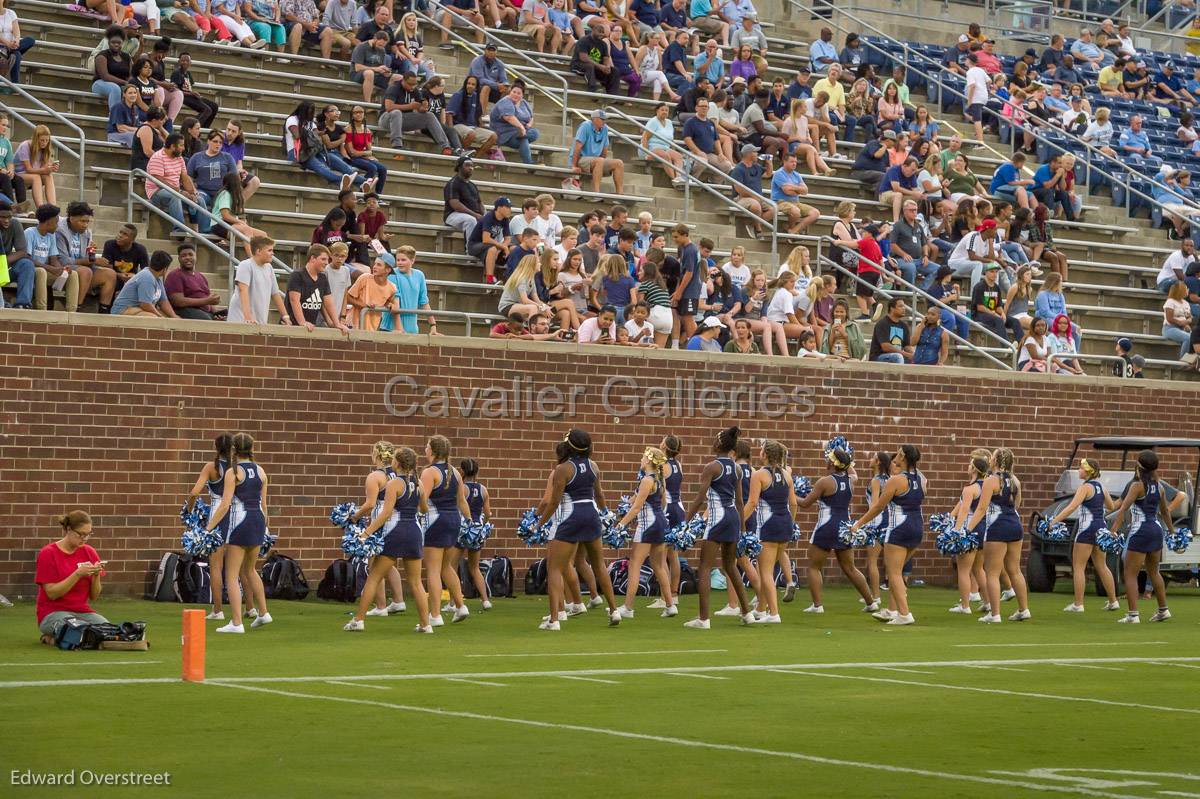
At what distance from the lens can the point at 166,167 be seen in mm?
22219

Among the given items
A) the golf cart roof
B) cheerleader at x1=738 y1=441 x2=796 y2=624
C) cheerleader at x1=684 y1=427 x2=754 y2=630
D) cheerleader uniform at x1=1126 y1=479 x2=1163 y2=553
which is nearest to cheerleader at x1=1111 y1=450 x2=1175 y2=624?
cheerleader uniform at x1=1126 y1=479 x2=1163 y2=553

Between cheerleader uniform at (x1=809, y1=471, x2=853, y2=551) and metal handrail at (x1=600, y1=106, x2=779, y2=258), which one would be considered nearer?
cheerleader uniform at (x1=809, y1=471, x2=853, y2=551)

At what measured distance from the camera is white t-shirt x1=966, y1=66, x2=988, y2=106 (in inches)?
1375

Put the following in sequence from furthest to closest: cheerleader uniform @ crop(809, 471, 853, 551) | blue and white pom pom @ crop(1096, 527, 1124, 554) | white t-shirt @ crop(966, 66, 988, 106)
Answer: white t-shirt @ crop(966, 66, 988, 106), blue and white pom pom @ crop(1096, 527, 1124, 554), cheerleader uniform @ crop(809, 471, 853, 551)

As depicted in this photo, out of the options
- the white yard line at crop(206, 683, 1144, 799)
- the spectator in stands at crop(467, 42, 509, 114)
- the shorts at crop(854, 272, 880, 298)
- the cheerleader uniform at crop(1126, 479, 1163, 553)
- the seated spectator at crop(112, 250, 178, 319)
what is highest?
the spectator in stands at crop(467, 42, 509, 114)

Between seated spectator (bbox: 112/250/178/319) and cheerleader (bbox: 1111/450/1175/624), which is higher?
seated spectator (bbox: 112/250/178/319)

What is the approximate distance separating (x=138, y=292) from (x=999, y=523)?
381 inches

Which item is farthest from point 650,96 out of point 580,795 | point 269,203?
point 580,795

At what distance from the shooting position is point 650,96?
30.8 m

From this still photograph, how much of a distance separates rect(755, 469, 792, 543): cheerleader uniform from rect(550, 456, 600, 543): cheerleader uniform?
248 cm

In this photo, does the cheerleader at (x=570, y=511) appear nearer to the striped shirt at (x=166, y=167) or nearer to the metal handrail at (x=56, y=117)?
the striped shirt at (x=166, y=167)

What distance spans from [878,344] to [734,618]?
807cm

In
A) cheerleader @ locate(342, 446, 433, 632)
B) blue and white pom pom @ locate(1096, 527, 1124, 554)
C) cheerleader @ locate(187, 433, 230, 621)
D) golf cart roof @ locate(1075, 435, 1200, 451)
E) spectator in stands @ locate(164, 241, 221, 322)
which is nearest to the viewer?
cheerleader @ locate(342, 446, 433, 632)

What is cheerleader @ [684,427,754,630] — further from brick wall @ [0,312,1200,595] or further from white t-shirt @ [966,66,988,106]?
white t-shirt @ [966,66,988,106]
